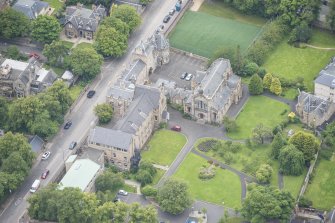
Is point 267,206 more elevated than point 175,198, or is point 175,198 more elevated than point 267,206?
point 267,206

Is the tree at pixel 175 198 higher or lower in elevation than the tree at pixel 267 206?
lower

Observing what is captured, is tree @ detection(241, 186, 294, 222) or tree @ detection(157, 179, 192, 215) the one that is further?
tree @ detection(157, 179, 192, 215)

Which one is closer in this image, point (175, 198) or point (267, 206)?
point (267, 206)

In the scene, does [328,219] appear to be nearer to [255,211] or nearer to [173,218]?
[255,211]

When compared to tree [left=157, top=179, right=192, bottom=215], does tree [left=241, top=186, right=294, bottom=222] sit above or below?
above

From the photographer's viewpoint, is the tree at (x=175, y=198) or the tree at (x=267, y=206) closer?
the tree at (x=267, y=206)
